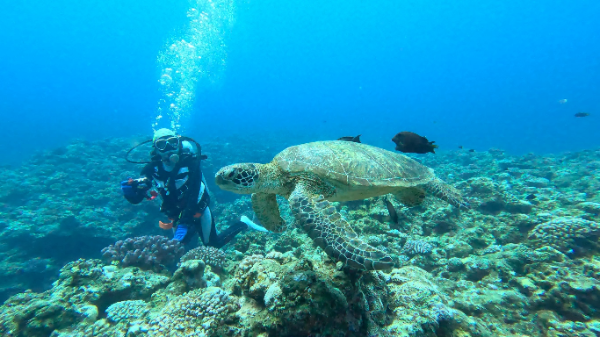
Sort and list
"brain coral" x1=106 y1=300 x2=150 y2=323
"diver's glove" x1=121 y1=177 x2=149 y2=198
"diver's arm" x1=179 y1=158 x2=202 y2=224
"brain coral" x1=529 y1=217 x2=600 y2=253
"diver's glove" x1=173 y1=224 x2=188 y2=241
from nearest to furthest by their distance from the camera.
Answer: "brain coral" x1=106 y1=300 x2=150 y2=323 < "brain coral" x1=529 y1=217 x2=600 y2=253 < "diver's glove" x1=121 y1=177 x2=149 y2=198 < "diver's glove" x1=173 y1=224 x2=188 y2=241 < "diver's arm" x1=179 y1=158 x2=202 y2=224

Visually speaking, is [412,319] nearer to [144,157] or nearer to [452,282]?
[452,282]

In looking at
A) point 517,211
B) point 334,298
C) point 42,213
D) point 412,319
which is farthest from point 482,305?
point 42,213

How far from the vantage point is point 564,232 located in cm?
423

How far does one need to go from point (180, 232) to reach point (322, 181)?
15.9ft

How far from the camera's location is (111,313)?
3285 mm

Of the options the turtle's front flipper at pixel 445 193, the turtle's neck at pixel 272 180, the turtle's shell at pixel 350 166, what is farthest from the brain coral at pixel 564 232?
the turtle's neck at pixel 272 180

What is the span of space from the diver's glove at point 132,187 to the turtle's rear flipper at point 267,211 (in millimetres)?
3861

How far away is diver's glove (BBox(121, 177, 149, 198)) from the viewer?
226 inches

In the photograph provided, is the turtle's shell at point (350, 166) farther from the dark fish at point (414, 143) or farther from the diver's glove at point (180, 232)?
the diver's glove at point (180, 232)

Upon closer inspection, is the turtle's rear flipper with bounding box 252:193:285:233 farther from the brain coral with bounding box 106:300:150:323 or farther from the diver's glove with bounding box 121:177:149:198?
the diver's glove with bounding box 121:177:149:198

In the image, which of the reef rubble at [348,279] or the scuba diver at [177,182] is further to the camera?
the scuba diver at [177,182]

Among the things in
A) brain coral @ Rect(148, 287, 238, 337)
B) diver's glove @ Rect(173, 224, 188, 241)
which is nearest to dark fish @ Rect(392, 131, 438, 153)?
brain coral @ Rect(148, 287, 238, 337)

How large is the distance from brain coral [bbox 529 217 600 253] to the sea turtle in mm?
2068

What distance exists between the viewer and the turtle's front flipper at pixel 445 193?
3.79 m
